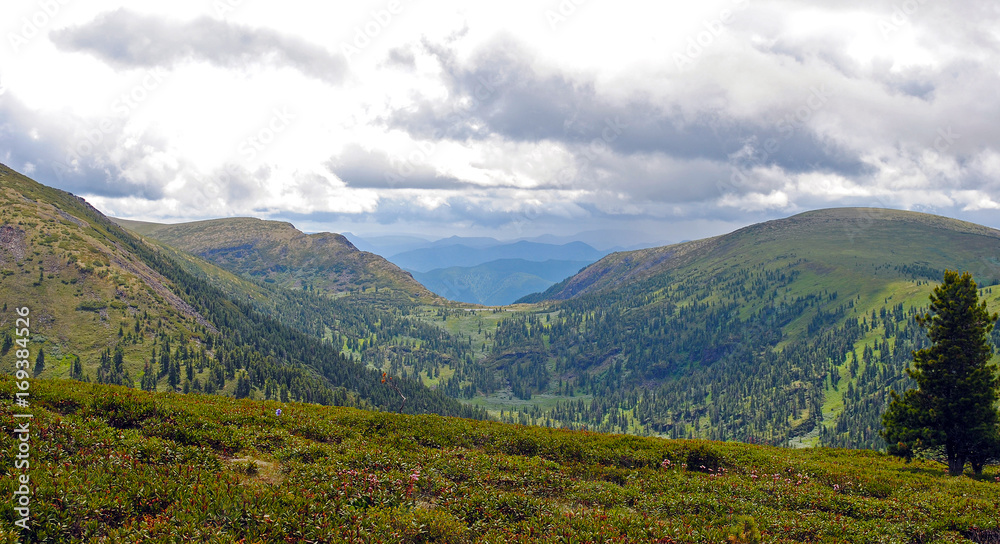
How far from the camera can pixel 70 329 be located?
650 ft

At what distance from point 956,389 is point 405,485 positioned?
1920 inches

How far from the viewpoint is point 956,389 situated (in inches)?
1688

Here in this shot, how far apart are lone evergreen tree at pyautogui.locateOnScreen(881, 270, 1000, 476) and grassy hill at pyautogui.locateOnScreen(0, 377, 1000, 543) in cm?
612

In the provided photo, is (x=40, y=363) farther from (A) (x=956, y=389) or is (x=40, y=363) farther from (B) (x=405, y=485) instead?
(A) (x=956, y=389)

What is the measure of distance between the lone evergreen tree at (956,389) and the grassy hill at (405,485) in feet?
20.1

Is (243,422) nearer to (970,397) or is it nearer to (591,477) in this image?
(591,477)

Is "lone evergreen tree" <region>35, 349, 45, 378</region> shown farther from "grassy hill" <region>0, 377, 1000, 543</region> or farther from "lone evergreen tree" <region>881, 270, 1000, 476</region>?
"lone evergreen tree" <region>881, 270, 1000, 476</region>

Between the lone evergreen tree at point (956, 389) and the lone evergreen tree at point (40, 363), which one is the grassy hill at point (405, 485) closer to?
the lone evergreen tree at point (956, 389)

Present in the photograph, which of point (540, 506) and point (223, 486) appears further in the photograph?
point (540, 506)

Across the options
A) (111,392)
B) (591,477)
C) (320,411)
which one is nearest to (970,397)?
(591,477)

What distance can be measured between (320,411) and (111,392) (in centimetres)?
1262

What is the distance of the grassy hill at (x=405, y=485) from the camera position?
16.6 m

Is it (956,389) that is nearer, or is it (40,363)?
(956,389)

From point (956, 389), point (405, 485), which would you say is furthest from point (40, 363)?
point (956, 389)
